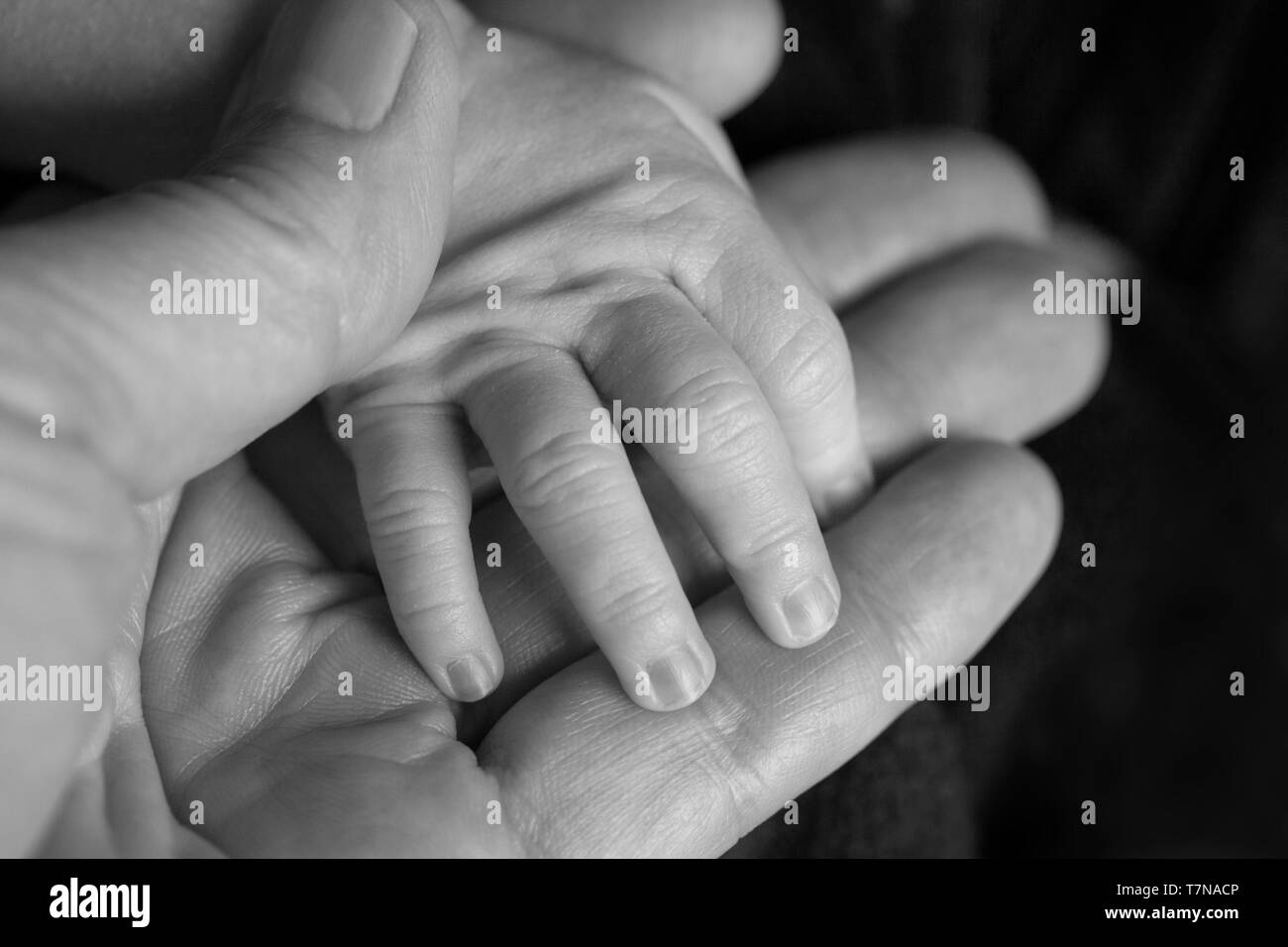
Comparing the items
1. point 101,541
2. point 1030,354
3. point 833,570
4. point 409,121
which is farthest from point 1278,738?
point 101,541

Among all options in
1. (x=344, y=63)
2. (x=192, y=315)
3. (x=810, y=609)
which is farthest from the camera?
(x=810, y=609)

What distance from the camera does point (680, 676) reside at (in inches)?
41.4

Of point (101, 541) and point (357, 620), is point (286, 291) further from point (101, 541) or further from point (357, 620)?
point (357, 620)

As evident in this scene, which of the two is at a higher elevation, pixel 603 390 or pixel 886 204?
pixel 886 204

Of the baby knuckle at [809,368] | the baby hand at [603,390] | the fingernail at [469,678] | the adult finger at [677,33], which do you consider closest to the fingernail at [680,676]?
the baby hand at [603,390]

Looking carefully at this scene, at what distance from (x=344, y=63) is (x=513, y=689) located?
1.99 feet

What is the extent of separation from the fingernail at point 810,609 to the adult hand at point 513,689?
0.04 m

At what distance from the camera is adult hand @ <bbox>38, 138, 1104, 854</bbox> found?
963 mm

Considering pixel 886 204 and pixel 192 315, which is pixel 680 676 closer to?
pixel 192 315

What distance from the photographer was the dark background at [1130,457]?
146 centimetres

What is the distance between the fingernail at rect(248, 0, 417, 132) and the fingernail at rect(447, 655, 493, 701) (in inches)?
18.8

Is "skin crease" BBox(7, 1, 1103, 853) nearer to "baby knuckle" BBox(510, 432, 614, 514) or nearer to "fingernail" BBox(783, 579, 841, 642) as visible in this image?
"fingernail" BBox(783, 579, 841, 642)

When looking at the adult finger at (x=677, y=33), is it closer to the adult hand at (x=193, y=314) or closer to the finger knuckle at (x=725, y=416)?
the adult hand at (x=193, y=314)

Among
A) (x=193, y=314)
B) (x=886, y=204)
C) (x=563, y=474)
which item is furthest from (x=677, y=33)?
(x=193, y=314)
